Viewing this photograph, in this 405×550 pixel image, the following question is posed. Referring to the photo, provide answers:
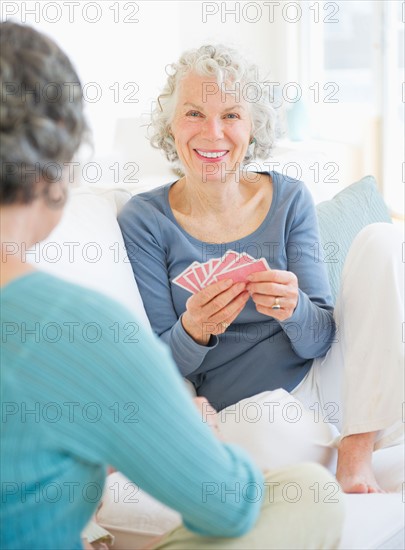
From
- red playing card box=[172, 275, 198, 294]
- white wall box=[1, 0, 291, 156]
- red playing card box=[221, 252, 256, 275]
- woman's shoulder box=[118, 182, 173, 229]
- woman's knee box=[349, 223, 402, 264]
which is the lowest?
red playing card box=[172, 275, 198, 294]

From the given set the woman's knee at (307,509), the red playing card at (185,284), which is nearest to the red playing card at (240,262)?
the red playing card at (185,284)

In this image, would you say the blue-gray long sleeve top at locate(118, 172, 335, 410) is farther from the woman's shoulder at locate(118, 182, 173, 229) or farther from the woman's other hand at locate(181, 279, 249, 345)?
the woman's other hand at locate(181, 279, 249, 345)

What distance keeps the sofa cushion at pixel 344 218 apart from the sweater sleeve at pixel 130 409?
4.83 ft

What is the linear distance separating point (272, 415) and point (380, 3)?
493 cm

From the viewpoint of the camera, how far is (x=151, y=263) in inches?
82.4

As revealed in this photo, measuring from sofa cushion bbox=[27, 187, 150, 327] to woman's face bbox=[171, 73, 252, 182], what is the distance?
27 cm

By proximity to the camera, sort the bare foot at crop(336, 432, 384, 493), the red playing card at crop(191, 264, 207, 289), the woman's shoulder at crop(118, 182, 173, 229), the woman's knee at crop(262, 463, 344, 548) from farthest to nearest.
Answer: the woman's shoulder at crop(118, 182, 173, 229) < the red playing card at crop(191, 264, 207, 289) < the bare foot at crop(336, 432, 384, 493) < the woman's knee at crop(262, 463, 344, 548)

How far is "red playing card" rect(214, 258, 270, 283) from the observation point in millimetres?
1871

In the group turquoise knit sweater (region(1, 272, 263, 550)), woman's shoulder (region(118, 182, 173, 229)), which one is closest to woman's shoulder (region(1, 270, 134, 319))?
turquoise knit sweater (region(1, 272, 263, 550))

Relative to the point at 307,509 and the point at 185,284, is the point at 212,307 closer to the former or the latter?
the point at 185,284

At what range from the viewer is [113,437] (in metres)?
1.00

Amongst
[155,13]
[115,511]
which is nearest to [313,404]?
[115,511]

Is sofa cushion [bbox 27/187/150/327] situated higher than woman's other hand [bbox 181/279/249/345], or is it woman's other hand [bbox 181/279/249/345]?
sofa cushion [bbox 27/187/150/327]

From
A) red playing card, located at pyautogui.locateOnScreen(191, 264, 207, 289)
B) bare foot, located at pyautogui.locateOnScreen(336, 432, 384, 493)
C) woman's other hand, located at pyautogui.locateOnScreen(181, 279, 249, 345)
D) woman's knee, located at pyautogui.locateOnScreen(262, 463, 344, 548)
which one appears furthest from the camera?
red playing card, located at pyautogui.locateOnScreen(191, 264, 207, 289)
